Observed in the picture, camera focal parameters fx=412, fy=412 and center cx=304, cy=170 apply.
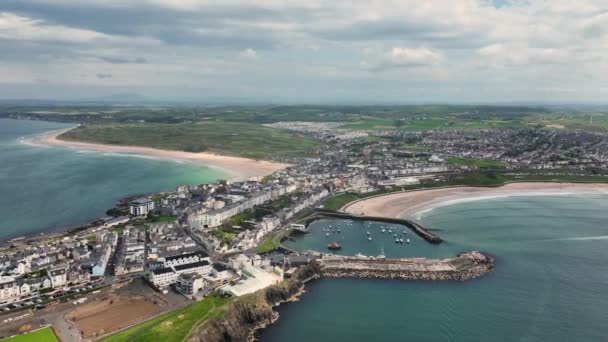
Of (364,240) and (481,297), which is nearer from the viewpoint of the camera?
(481,297)

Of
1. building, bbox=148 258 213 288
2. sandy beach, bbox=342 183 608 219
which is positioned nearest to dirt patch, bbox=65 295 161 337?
building, bbox=148 258 213 288

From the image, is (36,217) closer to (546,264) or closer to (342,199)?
(342,199)

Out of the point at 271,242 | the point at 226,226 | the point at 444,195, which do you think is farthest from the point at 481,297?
the point at 444,195

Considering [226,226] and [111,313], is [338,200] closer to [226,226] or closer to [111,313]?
[226,226]

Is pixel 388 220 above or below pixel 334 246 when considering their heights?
above

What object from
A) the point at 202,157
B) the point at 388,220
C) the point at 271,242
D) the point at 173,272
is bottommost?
the point at 271,242

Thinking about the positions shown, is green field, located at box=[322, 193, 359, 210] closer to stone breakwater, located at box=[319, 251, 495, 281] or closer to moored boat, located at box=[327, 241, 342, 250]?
moored boat, located at box=[327, 241, 342, 250]

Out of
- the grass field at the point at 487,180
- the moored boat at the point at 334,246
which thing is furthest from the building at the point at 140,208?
the grass field at the point at 487,180

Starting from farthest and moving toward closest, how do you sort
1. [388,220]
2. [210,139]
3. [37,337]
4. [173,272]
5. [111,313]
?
[210,139] < [388,220] < [173,272] < [111,313] < [37,337]
